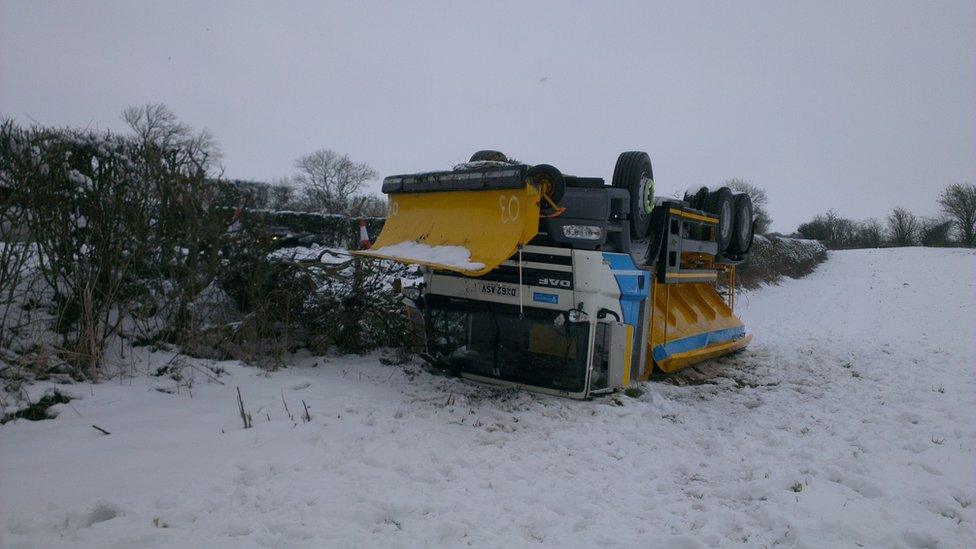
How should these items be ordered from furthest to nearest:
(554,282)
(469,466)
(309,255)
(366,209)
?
(366,209), (309,255), (554,282), (469,466)

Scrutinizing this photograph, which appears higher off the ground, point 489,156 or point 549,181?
point 489,156

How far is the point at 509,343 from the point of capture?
6141 mm

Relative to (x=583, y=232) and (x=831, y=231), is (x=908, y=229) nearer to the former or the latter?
(x=831, y=231)

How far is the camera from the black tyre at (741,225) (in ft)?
31.0

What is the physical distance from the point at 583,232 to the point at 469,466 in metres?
2.65

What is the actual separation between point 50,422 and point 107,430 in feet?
1.47

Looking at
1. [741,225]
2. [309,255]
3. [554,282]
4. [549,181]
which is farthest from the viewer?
[741,225]

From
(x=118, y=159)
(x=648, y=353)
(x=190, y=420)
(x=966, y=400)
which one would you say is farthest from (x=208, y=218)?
(x=966, y=400)

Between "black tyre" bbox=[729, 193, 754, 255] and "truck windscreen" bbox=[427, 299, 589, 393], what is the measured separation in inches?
193

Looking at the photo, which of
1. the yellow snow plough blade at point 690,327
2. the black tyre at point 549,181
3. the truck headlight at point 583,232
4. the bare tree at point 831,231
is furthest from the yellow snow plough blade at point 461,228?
the bare tree at point 831,231

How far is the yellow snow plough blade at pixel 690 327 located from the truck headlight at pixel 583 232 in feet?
5.17

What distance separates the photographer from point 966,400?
267 inches

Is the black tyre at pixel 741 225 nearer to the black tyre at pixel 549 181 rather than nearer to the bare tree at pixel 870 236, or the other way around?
the black tyre at pixel 549 181

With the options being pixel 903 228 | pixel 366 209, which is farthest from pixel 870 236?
pixel 366 209
